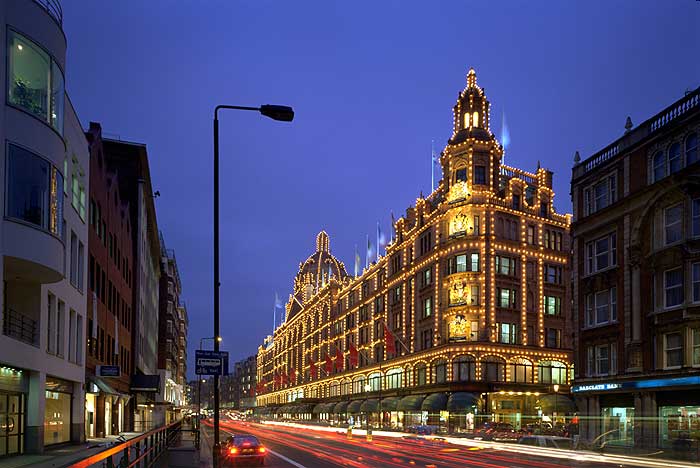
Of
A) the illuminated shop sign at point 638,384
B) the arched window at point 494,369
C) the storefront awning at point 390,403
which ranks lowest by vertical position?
the storefront awning at point 390,403

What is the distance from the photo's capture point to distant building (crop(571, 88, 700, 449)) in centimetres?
4041

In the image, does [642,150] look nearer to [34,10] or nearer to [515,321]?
[34,10]

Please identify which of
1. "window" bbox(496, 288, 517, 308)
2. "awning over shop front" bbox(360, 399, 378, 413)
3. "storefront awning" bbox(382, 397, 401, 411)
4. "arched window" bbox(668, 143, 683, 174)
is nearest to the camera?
"arched window" bbox(668, 143, 683, 174)

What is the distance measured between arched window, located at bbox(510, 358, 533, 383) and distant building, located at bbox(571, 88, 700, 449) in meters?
29.6

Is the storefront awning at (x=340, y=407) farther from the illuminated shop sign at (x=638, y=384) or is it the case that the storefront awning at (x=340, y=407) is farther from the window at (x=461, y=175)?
the illuminated shop sign at (x=638, y=384)

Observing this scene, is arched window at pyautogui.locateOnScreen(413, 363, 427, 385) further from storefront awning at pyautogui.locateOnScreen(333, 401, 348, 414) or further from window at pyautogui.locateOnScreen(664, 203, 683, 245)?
window at pyautogui.locateOnScreen(664, 203, 683, 245)

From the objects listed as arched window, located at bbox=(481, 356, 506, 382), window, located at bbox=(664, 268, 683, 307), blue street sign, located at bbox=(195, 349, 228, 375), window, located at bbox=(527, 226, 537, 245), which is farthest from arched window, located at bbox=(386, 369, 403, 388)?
blue street sign, located at bbox=(195, 349, 228, 375)

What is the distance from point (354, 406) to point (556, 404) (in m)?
42.8

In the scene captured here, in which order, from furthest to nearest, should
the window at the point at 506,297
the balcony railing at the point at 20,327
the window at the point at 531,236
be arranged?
the window at the point at 531,236, the window at the point at 506,297, the balcony railing at the point at 20,327

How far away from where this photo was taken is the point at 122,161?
241ft

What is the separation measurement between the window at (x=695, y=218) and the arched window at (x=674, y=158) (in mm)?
2262

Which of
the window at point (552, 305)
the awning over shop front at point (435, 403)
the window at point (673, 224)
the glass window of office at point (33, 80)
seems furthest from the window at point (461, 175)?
the glass window of office at point (33, 80)

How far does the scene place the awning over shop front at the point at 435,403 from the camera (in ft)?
259

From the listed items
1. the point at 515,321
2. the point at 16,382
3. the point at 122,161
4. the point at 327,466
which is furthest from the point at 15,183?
the point at 515,321
